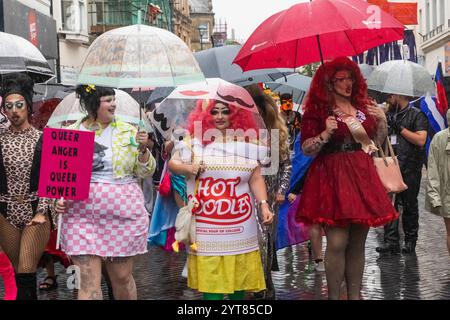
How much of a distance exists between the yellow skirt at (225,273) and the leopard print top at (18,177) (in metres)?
1.17

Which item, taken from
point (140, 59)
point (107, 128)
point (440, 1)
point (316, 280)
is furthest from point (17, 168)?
point (440, 1)

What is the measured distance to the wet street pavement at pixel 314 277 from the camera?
750 centimetres

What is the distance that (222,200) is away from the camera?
5512 mm

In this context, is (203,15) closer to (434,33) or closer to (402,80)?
(434,33)

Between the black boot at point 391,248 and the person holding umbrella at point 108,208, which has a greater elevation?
the person holding umbrella at point 108,208

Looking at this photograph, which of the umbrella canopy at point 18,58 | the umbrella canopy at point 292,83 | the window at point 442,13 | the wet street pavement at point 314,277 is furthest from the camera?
the window at point 442,13

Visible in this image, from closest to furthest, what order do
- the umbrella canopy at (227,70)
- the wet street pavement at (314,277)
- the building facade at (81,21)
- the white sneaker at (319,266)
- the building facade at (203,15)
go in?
the wet street pavement at (314,277)
the umbrella canopy at (227,70)
the white sneaker at (319,266)
the building facade at (81,21)
the building facade at (203,15)

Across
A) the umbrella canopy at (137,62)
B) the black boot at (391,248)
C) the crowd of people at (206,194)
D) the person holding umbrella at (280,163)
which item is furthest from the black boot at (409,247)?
the umbrella canopy at (137,62)

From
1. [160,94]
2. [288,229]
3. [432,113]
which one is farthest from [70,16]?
[288,229]

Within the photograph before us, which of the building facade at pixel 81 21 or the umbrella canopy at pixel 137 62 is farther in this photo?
the building facade at pixel 81 21

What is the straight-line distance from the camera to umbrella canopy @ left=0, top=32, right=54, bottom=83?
7.32 m

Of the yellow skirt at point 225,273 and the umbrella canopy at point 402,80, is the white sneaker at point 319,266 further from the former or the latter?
the yellow skirt at point 225,273

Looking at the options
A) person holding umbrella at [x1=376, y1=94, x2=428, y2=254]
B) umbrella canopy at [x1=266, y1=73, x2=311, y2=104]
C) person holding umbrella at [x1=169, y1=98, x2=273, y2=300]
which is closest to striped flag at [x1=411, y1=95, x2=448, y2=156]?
umbrella canopy at [x1=266, y1=73, x2=311, y2=104]

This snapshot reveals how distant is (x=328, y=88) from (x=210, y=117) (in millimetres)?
981
